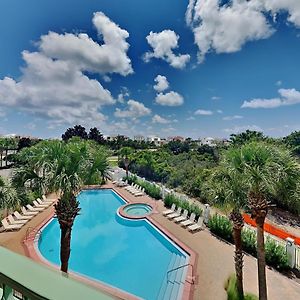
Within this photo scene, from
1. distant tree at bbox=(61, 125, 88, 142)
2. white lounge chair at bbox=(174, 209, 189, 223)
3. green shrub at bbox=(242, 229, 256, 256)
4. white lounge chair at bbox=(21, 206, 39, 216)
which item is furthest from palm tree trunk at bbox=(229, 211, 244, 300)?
distant tree at bbox=(61, 125, 88, 142)

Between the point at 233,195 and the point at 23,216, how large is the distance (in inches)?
556

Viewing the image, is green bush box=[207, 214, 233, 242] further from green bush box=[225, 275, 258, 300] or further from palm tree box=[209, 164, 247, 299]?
palm tree box=[209, 164, 247, 299]

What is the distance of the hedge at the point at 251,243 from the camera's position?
11.1 meters

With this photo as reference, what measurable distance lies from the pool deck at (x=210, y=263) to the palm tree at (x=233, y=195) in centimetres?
149

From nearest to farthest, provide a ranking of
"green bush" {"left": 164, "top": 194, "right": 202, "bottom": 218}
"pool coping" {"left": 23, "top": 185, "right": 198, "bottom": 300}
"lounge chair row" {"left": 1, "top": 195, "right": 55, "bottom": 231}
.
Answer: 1. "pool coping" {"left": 23, "top": 185, "right": 198, "bottom": 300}
2. "lounge chair row" {"left": 1, "top": 195, "right": 55, "bottom": 231}
3. "green bush" {"left": 164, "top": 194, "right": 202, "bottom": 218}

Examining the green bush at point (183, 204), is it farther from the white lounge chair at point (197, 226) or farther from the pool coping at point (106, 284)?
the pool coping at point (106, 284)

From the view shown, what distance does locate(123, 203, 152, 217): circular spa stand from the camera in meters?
19.7

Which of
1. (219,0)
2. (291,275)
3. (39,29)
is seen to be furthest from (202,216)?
(39,29)

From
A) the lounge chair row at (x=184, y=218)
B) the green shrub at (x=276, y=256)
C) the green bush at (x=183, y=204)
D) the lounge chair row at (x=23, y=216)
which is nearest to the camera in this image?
the green shrub at (x=276, y=256)

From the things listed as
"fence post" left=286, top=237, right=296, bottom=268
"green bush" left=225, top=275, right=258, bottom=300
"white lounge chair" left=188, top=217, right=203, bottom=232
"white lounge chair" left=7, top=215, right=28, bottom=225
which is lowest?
"white lounge chair" left=7, top=215, right=28, bottom=225

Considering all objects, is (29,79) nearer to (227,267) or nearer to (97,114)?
(227,267)

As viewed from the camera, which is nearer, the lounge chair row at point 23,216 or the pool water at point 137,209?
the lounge chair row at point 23,216

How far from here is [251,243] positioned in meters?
12.5

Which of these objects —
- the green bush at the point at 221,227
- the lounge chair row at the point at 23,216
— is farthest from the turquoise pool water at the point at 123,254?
the green bush at the point at 221,227
